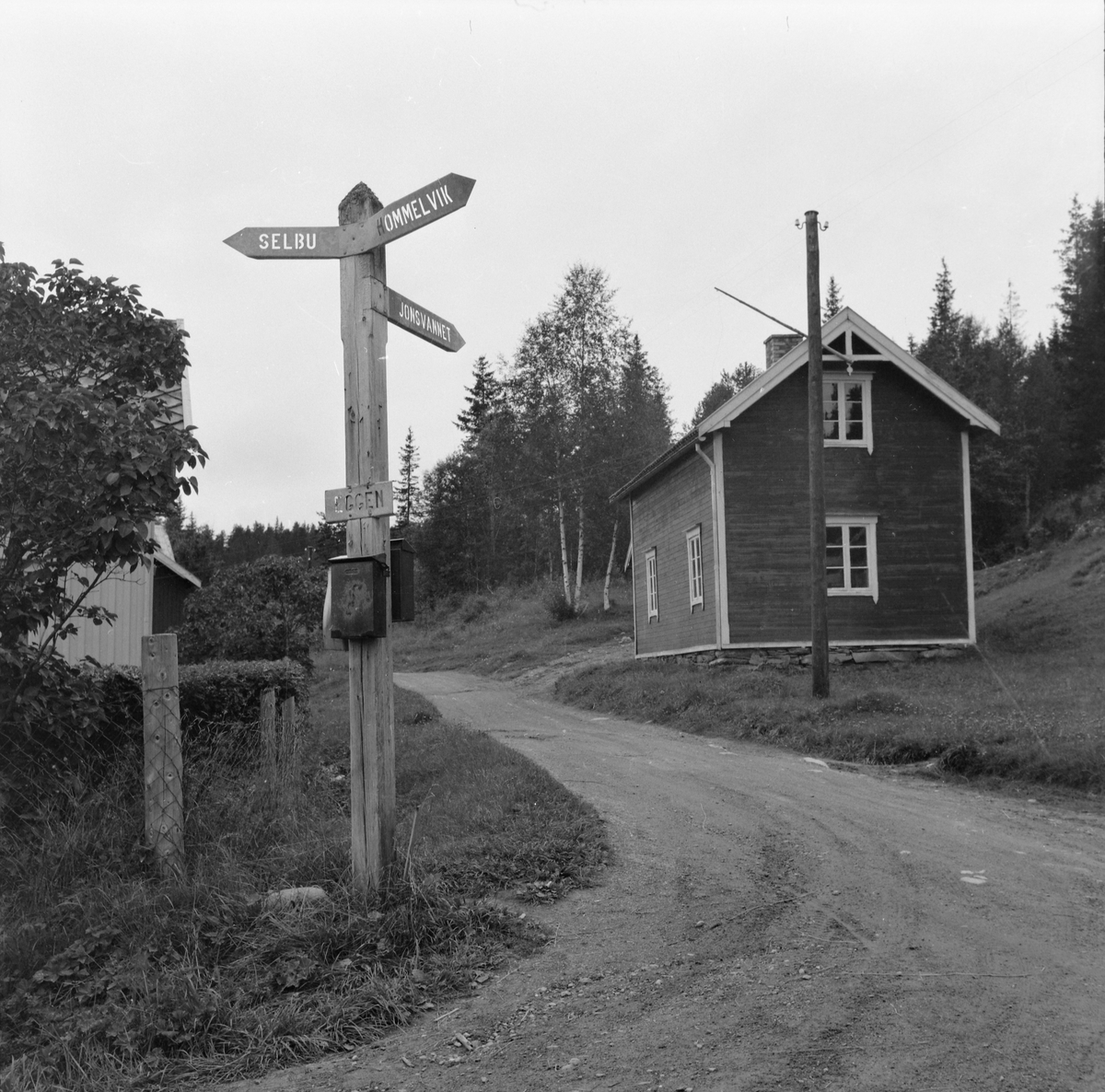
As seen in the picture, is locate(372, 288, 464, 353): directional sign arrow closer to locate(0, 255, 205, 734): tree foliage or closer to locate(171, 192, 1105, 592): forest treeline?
locate(0, 255, 205, 734): tree foliage

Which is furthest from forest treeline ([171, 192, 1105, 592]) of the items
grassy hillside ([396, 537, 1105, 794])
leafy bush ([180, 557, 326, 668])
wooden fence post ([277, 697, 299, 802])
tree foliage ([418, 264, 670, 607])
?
wooden fence post ([277, 697, 299, 802])

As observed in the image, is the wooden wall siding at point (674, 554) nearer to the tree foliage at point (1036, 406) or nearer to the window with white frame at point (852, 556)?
the window with white frame at point (852, 556)

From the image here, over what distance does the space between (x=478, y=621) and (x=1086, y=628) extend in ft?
91.2

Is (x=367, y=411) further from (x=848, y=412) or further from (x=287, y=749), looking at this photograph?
(x=848, y=412)

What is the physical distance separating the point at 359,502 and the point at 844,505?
1823cm

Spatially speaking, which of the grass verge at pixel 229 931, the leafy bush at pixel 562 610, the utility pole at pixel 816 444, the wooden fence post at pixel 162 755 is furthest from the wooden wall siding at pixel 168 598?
the leafy bush at pixel 562 610

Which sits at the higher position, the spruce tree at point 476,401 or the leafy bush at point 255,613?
the spruce tree at point 476,401

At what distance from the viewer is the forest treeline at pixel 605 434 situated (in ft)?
133

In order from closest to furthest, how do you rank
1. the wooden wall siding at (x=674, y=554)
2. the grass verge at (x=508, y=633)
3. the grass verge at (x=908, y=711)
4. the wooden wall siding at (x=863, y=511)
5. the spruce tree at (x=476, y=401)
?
the grass verge at (x=908, y=711), the wooden wall siding at (x=863, y=511), the wooden wall siding at (x=674, y=554), the grass verge at (x=508, y=633), the spruce tree at (x=476, y=401)

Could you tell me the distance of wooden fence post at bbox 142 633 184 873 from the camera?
6266mm

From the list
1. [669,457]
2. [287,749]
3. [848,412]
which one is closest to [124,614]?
[287,749]

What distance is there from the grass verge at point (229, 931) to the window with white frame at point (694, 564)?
52.1 feet

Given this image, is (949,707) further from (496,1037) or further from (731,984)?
(496,1037)

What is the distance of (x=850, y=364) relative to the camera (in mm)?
22641
